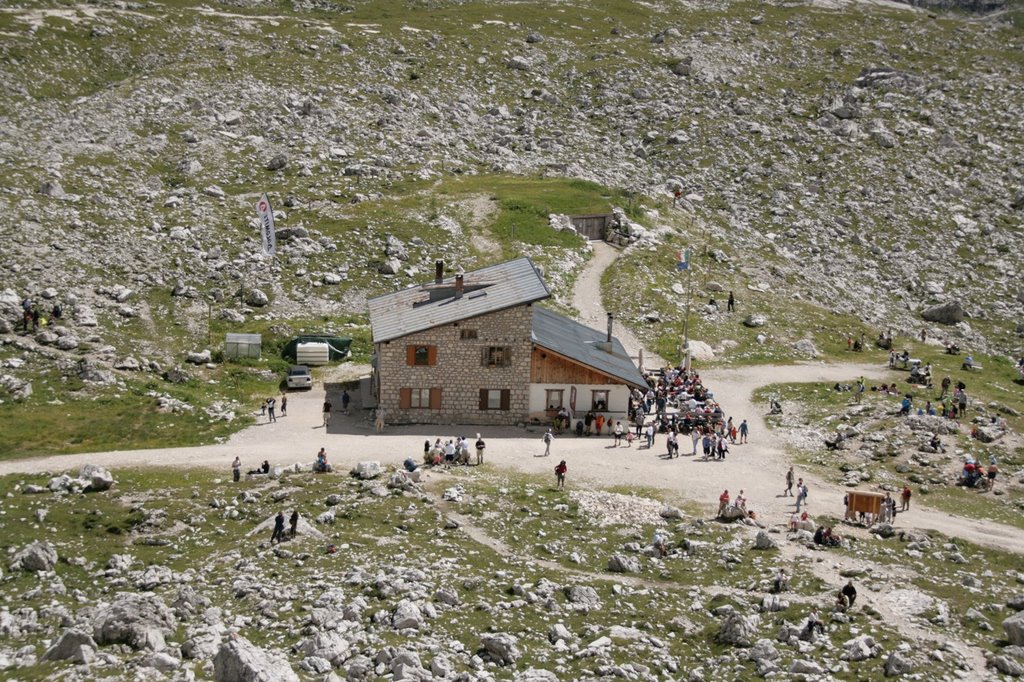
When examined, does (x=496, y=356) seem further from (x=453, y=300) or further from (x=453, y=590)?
(x=453, y=590)

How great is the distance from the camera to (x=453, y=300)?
247ft

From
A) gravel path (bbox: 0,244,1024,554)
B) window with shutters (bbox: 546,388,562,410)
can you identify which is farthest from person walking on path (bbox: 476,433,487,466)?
window with shutters (bbox: 546,388,562,410)

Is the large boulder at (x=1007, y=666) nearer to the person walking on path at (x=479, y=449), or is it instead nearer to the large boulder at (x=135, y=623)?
the person walking on path at (x=479, y=449)

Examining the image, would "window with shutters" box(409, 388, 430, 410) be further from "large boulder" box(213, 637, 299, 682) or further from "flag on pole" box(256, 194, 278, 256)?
"large boulder" box(213, 637, 299, 682)

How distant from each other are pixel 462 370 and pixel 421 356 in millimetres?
2634

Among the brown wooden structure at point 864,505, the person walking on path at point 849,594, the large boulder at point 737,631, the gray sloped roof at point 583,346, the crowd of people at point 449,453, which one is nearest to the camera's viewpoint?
the large boulder at point 737,631

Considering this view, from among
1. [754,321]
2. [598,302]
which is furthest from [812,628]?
[598,302]

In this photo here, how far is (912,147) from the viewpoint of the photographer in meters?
138

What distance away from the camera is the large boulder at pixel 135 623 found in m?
41.1

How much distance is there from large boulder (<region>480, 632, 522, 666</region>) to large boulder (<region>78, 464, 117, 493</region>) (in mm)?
23027

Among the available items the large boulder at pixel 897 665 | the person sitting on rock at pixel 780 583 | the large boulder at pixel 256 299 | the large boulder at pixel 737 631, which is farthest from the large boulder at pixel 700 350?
the large boulder at pixel 897 665

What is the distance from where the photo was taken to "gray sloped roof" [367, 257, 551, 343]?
72.4 metres

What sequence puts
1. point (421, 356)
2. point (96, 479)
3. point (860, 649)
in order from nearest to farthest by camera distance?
point (860, 649) < point (96, 479) < point (421, 356)

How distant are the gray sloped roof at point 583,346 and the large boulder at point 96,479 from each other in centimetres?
2669
